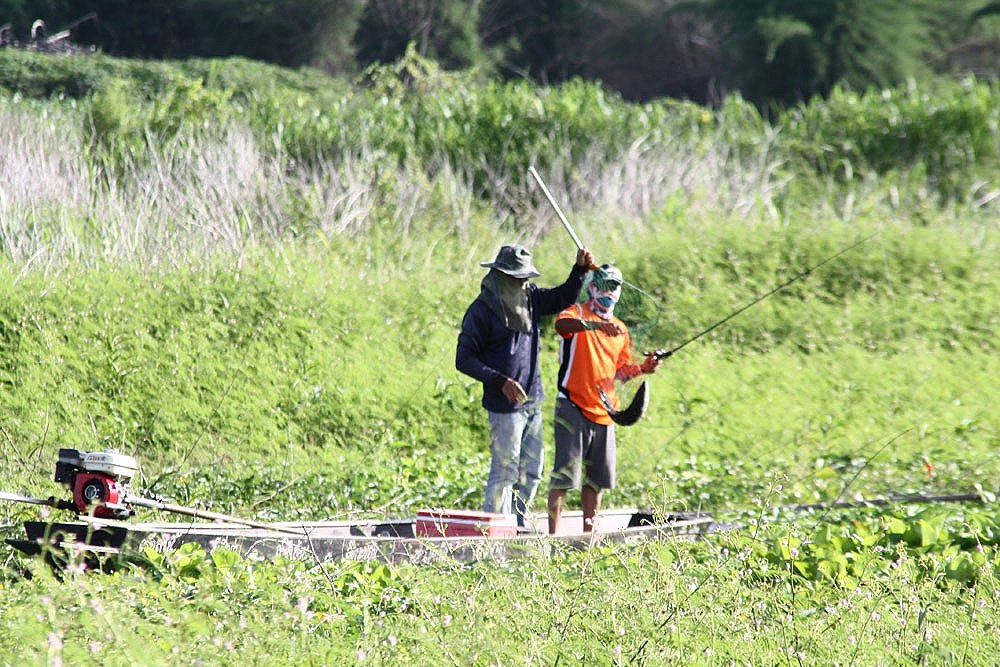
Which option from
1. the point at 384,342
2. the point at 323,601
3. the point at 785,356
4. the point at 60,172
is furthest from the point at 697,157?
the point at 323,601

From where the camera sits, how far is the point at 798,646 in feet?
15.8

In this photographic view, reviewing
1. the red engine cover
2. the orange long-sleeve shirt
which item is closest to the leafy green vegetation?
the red engine cover

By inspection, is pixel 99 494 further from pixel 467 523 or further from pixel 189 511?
pixel 467 523

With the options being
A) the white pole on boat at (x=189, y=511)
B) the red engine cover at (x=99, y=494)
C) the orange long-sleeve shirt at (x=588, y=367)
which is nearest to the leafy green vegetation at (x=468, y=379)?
the white pole on boat at (x=189, y=511)

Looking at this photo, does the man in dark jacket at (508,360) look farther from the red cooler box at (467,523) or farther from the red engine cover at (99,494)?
the red engine cover at (99,494)

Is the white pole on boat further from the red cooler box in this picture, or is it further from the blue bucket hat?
the blue bucket hat

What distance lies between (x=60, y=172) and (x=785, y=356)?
25.5ft

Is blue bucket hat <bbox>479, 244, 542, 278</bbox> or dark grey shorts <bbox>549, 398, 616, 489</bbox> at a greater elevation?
blue bucket hat <bbox>479, 244, 542, 278</bbox>

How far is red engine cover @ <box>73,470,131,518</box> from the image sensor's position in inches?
246

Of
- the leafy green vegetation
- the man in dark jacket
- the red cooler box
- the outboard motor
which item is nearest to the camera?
the leafy green vegetation

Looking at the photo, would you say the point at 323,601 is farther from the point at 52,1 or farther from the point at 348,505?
the point at 52,1

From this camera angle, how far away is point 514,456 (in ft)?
26.0

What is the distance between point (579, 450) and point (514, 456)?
404 mm

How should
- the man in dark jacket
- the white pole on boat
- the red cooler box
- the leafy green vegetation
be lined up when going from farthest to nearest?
1. the man in dark jacket
2. the red cooler box
3. the white pole on boat
4. the leafy green vegetation
